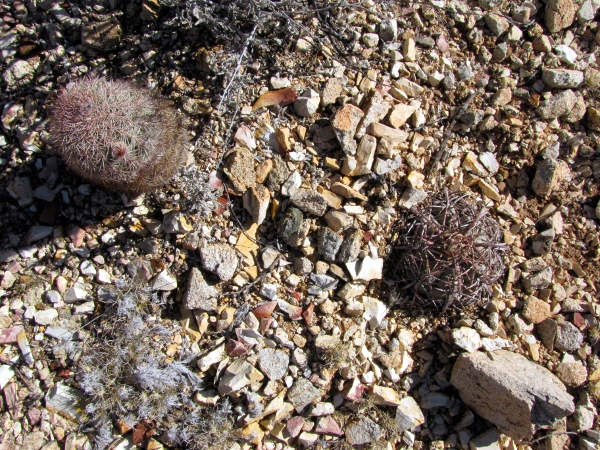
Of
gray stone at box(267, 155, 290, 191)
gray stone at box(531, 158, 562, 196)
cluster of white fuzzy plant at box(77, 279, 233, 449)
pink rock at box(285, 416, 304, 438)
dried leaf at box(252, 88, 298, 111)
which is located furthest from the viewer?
gray stone at box(531, 158, 562, 196)

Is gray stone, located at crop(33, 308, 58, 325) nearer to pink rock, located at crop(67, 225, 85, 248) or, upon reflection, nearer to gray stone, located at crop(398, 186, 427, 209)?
pink rock, located at crop(67, 225, 85, 248)

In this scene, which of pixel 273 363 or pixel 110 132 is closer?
pixel 110 132

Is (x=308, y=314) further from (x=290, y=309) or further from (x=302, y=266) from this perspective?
(x=302, y=266)

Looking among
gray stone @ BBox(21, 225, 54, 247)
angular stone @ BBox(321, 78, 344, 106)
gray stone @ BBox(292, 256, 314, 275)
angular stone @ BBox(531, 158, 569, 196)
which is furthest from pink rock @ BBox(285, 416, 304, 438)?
angular stone @ BBox(531, 158, 569, 196)

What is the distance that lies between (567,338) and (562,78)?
198cm

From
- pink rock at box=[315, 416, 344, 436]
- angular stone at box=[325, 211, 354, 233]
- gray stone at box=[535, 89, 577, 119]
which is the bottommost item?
pink rock at box=[315, 416, 344, 436]

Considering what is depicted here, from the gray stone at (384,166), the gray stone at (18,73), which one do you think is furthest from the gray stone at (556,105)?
the gray stone at (18,73)

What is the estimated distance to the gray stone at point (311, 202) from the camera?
3.32 metres

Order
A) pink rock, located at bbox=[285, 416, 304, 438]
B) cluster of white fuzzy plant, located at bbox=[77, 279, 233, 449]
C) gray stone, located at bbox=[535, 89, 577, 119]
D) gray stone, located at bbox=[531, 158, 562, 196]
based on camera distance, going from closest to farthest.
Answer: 1. cluster of white fuzzy plant, located at bbox=[77, 279, 233, 449]
2. pink rock, located at bbox=[285, 416, 304, 438]
3. gray stone, located at bbox=[531, 158, 562, 196]
4. gray stone, located at bbox=[535, 89, 577, 119]

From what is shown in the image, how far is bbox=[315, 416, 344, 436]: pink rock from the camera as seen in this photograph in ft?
10.3

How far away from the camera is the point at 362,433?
319 centimetres

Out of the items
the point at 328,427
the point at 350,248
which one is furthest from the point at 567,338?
the point at 328,427

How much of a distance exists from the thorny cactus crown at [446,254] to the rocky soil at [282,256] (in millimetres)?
78

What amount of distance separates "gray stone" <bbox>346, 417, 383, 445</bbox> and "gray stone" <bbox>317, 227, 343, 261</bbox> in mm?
1094
